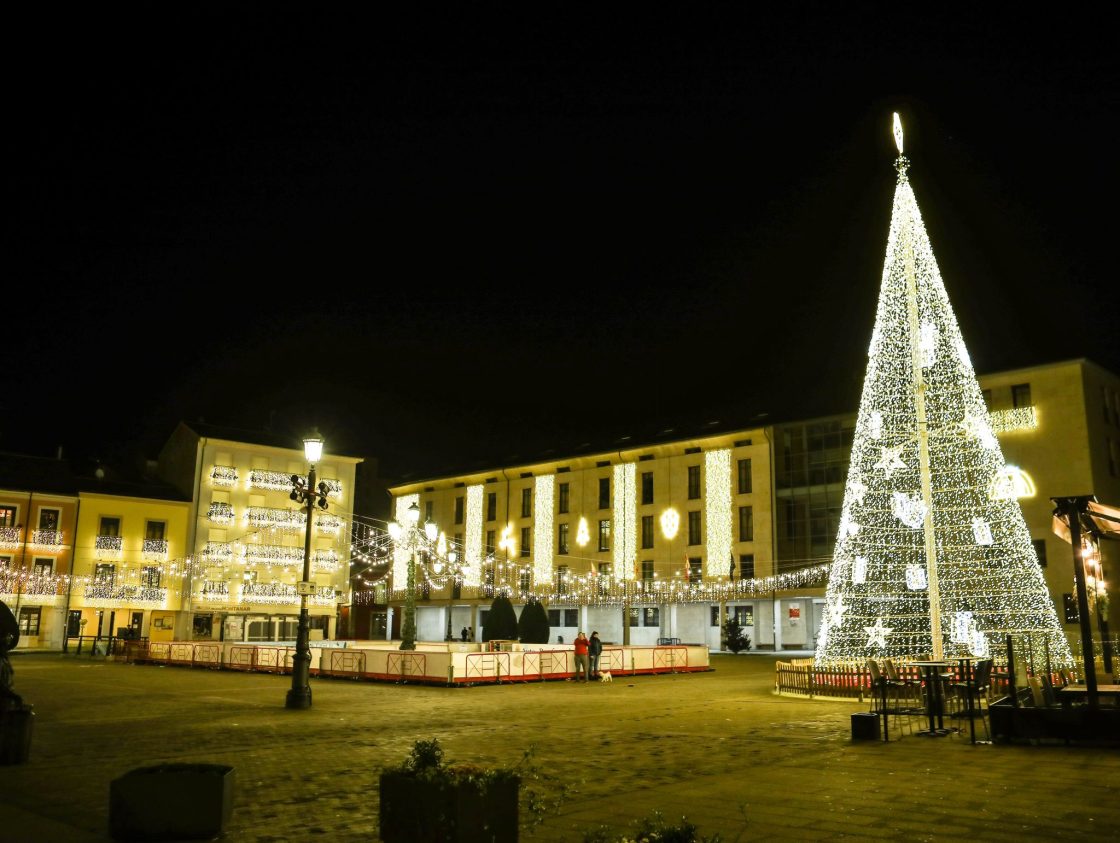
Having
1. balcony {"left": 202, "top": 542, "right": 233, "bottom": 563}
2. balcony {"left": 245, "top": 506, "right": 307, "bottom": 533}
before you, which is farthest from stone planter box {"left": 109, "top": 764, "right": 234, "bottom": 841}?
balcony {"left": 245, "top": 506, "right": 307, "bottom": 533}

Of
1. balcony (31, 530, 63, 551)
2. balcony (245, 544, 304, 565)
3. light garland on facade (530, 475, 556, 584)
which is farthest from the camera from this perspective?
light garland on facade (530, 475, 556, 584)

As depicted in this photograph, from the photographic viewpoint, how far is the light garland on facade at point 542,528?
62.9 metres

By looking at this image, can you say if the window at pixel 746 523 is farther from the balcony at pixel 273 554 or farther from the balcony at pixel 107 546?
the balcony at pixel 107 546

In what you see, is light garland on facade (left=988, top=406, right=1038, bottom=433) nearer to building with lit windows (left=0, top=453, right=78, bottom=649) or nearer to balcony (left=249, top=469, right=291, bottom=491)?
balcony (left=249, top=469, right=291, bottom=491)

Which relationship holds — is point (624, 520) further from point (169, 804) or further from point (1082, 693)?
point (169, 804)

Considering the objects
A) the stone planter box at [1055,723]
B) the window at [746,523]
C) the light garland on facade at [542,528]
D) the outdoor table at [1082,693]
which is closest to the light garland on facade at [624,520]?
the light garland on facade at [542,528]

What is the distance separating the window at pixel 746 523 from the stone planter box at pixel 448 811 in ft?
159

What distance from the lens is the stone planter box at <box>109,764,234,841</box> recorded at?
23.8 feet

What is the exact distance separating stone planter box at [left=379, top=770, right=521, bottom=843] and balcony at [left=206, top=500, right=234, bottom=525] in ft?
180

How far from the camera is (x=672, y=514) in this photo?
5691 cm

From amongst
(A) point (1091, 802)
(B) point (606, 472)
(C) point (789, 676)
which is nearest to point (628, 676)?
(C) point (789, 676)

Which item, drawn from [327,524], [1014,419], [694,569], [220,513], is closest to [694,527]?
[694,569]

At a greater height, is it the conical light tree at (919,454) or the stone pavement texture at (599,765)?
the conical light tree at (919,454)

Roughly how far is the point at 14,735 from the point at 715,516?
46.2 m
